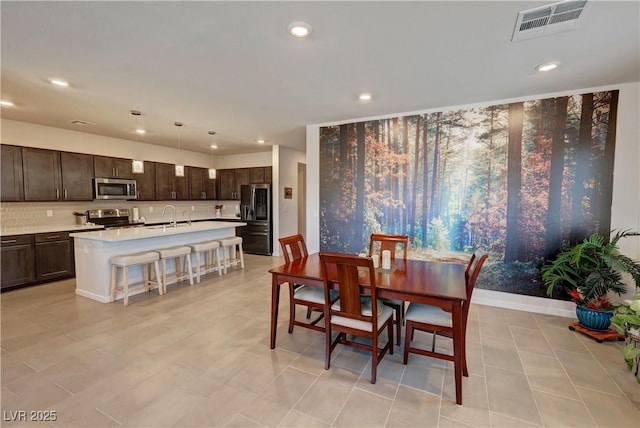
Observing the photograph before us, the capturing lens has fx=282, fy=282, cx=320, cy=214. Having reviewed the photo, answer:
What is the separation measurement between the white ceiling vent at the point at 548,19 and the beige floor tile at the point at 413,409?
2687mm

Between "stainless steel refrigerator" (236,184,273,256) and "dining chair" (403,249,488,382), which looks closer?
"dining chair" (403,249,488,382)

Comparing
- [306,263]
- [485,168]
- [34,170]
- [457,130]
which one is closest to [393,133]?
[457,130]

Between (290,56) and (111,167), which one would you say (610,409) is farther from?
(111,167)

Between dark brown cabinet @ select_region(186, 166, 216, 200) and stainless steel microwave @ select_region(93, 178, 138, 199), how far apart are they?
1.35 metres

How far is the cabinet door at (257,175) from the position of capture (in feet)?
23.3

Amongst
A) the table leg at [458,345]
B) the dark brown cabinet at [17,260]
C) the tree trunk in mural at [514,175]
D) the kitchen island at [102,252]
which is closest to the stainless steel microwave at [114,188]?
the dark brown cabinet at [17,260]

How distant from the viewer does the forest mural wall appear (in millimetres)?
3230

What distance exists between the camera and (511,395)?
6.68ft

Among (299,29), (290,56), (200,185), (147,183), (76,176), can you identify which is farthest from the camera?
(200,185)

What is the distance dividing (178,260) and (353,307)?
3772mm

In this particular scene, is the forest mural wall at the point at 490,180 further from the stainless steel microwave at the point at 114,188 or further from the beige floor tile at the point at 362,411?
the stainless steel microwave at the point at 114,188

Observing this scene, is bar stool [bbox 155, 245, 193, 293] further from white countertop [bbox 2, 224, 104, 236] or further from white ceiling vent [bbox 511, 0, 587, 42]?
white ceiling vent [bbox 511, 0, 587, 42]

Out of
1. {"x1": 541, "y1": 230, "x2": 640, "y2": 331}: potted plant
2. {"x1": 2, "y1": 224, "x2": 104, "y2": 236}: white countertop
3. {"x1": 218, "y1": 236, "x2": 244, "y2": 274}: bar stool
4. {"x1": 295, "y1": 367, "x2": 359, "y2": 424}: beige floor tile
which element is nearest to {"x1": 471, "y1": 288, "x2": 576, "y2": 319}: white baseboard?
{"x1": 541, "y1": 230, "x2": 640, "y2": 331}: potted plant

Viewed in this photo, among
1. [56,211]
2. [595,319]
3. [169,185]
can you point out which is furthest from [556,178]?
[56,211]
